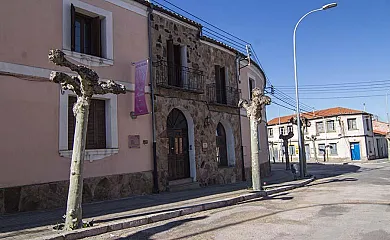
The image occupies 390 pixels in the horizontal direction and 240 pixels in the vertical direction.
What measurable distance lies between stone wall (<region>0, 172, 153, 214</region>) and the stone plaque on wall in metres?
1.00

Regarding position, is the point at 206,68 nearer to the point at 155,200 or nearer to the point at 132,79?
the point at 132,79

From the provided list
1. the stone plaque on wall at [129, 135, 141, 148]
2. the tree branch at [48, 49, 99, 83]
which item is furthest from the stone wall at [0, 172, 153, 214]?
the tree branch at [48, 49, 99, 83]

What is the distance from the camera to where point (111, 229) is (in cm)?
677

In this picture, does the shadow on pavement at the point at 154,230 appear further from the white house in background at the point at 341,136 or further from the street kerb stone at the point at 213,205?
the white house in background at the point at 341,136

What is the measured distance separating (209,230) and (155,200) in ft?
13.1

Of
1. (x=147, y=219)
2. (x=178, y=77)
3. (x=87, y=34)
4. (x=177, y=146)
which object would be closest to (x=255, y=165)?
(x=177, y=146)

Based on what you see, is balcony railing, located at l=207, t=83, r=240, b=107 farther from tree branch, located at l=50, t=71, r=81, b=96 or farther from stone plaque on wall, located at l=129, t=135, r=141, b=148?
tree branch, located at l=50, t=71, r=81, b=96

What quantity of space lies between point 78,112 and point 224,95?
11.7m

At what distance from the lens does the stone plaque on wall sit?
11578mm

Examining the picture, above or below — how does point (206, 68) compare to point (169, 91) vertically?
above

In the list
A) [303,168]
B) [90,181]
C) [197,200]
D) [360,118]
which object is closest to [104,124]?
[90,181]

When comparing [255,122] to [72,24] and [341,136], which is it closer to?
[72,24]

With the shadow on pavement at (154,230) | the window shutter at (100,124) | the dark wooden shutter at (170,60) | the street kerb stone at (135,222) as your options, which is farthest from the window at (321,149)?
the street kerb stone at (135,222)

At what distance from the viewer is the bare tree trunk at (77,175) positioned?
21.1ft
